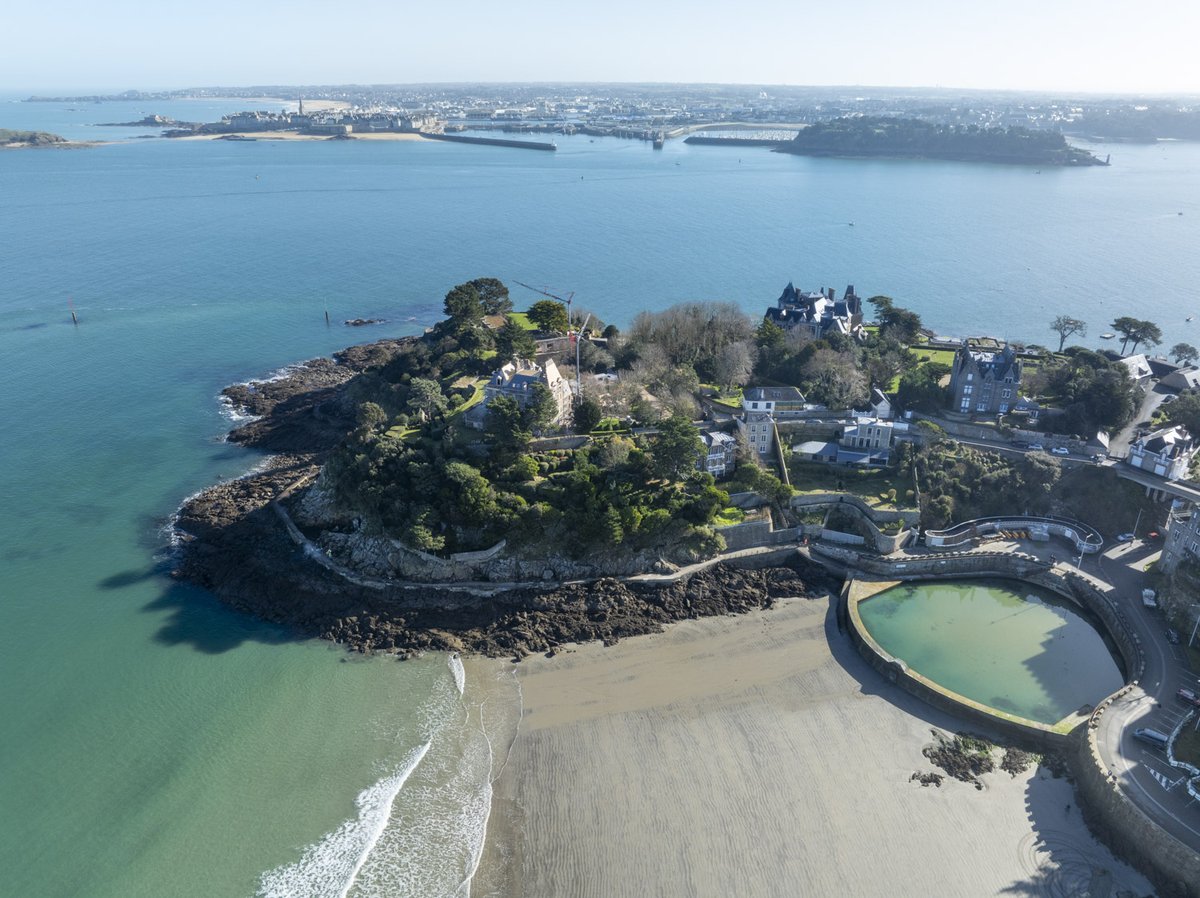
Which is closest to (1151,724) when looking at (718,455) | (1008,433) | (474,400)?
(1008,433)

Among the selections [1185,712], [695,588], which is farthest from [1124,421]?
[695,588]

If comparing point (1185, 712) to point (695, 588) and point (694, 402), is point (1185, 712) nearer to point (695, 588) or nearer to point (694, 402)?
point (695, 588)

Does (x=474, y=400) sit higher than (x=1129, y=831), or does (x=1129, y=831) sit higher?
(x=474, y=400)

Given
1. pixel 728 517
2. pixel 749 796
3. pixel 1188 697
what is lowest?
pixel 749 796

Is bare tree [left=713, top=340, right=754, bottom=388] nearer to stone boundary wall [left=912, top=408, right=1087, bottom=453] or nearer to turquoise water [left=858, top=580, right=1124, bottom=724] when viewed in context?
stone boundary wall [left=912, top=408, right=1087, bottom=453]

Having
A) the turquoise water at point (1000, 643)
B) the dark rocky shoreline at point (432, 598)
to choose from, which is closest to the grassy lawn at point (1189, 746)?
the turquoise water at point (1000, 643)

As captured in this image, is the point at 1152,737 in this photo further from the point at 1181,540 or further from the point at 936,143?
the point at 936,143
